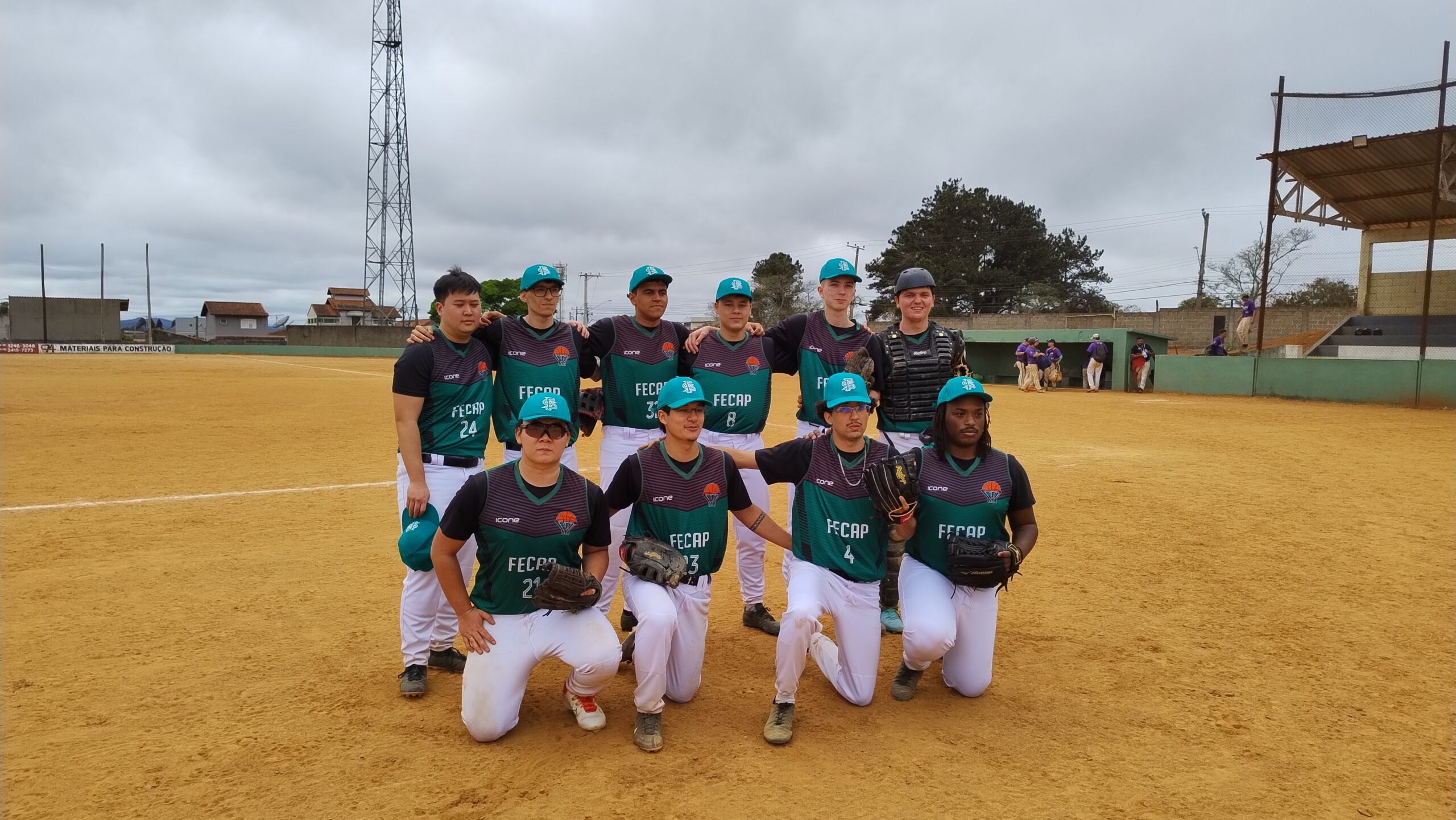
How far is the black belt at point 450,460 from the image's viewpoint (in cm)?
441

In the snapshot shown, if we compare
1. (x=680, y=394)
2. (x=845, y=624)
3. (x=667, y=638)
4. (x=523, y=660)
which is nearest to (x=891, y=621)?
(x=845, y=624)

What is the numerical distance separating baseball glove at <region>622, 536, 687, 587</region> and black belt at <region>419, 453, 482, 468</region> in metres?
1.10

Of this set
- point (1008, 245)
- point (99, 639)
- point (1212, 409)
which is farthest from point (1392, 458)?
point (1008, 245)

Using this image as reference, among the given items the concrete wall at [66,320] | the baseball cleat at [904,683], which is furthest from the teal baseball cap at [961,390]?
the concrete wall at [66,320]

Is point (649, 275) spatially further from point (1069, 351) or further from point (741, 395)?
point (1069, 351)

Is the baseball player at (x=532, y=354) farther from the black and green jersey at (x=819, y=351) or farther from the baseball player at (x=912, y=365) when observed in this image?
the baseball player at (x=912, y=365)

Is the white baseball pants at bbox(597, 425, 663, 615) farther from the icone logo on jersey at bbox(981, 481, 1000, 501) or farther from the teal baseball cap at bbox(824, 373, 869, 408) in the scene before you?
the icone logo on jersey at bbox(981, 481, 1000, 501)

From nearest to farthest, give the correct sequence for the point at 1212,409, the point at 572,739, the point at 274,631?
1. the point at 572,739
2. the point at 274,631
3. the point at 1212,409

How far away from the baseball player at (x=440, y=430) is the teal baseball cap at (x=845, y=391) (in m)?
1.94

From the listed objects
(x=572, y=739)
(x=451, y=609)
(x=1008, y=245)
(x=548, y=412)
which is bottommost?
(x=572, y=739)

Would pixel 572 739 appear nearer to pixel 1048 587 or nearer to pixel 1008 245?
pixel 1048 587

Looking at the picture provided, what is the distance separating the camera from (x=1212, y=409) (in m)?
19.6

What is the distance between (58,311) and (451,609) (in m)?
70.5

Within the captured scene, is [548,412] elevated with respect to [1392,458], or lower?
elevated
